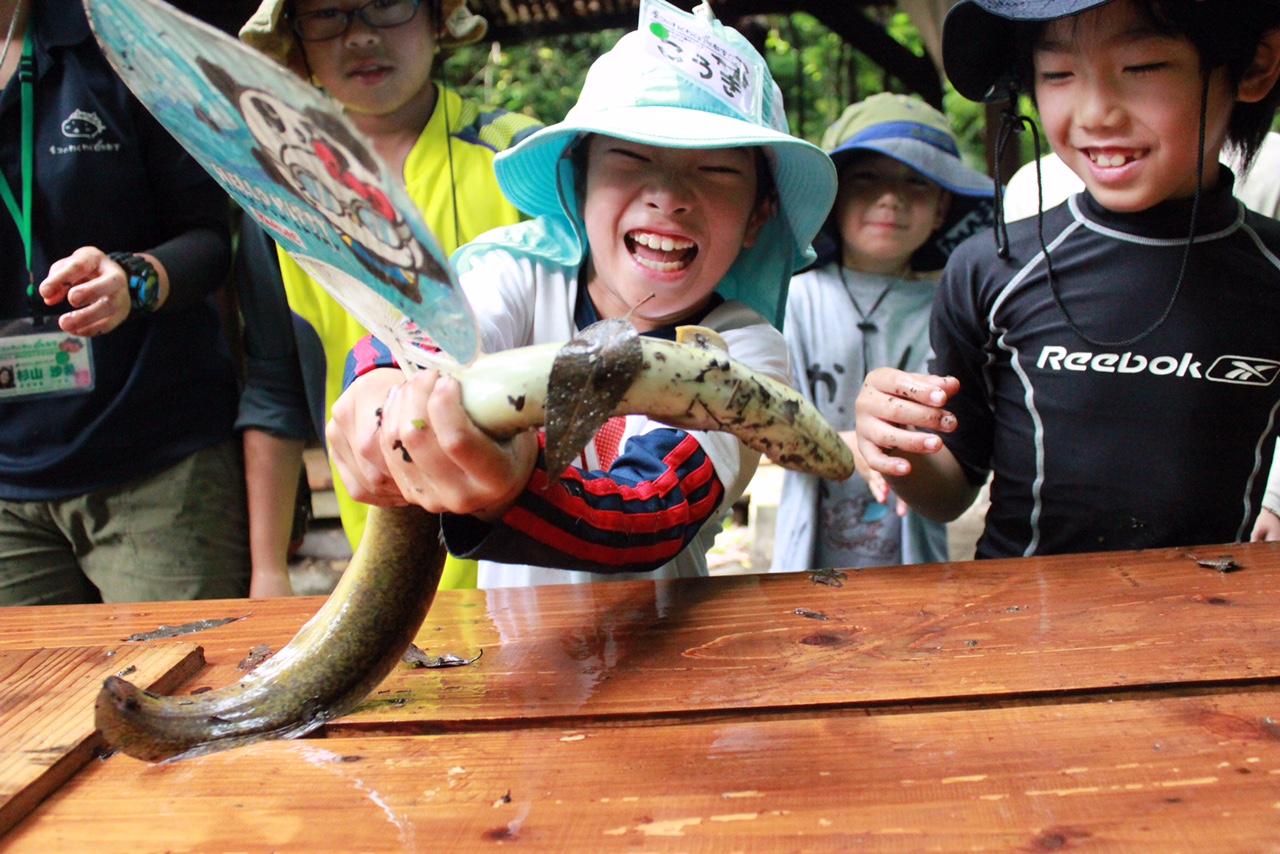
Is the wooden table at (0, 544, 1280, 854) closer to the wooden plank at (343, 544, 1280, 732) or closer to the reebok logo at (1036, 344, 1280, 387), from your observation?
the wooden plank at (343, 544, 1280, 732)

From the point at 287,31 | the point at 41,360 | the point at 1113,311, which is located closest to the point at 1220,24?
the point at 1113,311

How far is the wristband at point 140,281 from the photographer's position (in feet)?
6.89

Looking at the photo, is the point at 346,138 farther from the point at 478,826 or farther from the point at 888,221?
the point at 888,221

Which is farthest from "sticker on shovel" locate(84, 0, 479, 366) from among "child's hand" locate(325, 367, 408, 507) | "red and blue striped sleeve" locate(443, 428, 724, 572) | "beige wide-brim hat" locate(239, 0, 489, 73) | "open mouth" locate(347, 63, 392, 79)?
"open mouth" locate(347, 63, 392, 79)

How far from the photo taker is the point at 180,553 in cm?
244

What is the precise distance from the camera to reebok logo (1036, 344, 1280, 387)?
173 cm

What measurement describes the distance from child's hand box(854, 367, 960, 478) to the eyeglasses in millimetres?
1387

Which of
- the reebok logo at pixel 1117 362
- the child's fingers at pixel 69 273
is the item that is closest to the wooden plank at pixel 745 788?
the reebok logo at pixel 1117 362

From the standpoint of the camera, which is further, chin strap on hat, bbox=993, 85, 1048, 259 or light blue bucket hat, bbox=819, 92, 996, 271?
light blue bucket hat, bbox=819, 92, 996, 271

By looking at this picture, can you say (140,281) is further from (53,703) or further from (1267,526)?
(1267,526)

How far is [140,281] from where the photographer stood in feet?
6.97

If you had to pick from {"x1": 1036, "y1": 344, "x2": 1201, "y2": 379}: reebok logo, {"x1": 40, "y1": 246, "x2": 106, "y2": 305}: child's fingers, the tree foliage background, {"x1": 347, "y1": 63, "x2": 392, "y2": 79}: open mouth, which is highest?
the tree foliage background

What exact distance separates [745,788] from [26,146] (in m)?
2.11

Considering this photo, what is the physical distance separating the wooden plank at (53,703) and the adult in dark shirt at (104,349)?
898 millimetres
